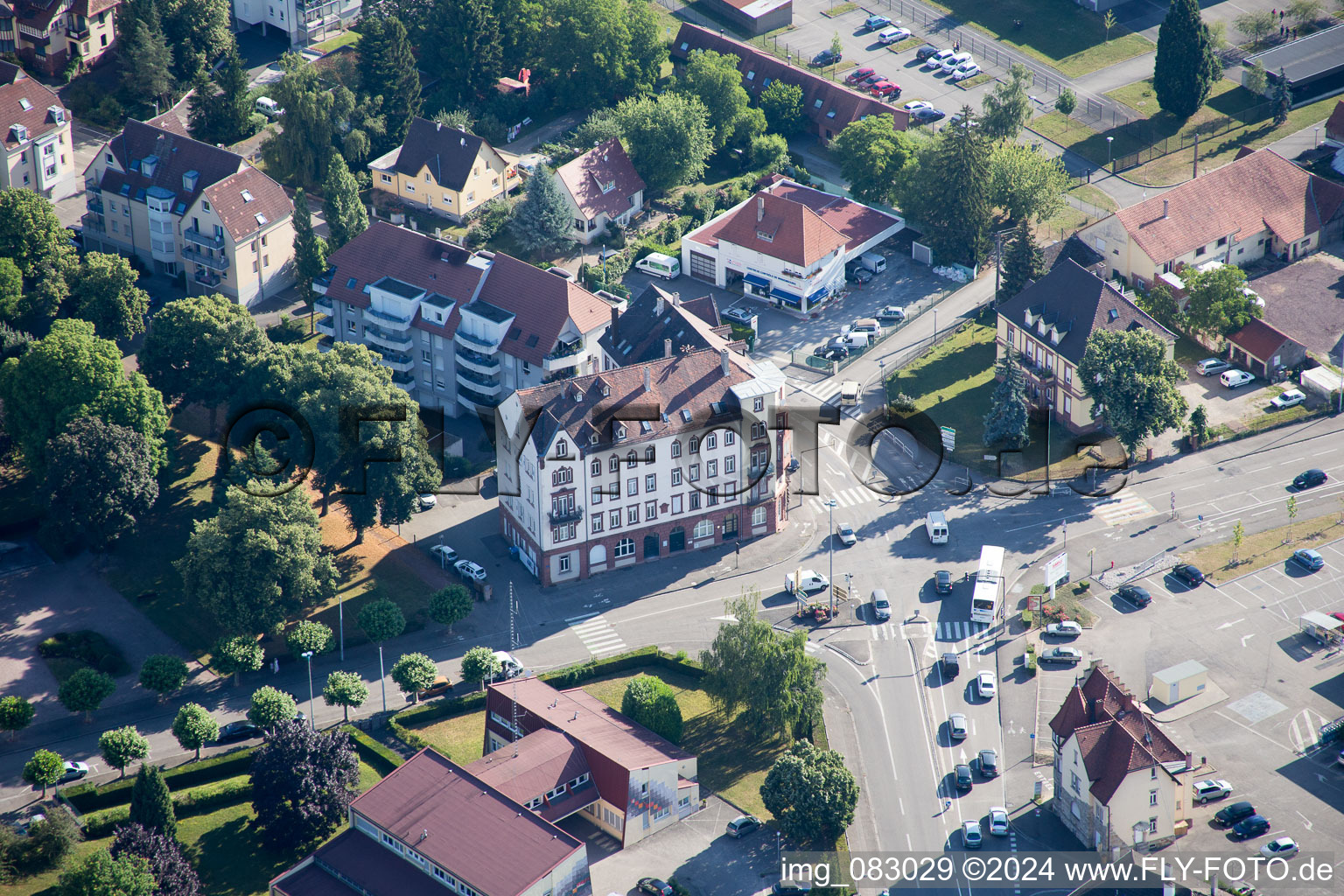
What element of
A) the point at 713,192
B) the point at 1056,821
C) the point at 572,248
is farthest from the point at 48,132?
the point at 1056,821

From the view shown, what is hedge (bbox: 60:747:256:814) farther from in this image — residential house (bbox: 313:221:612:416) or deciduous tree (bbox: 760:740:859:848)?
residential house (bbox: 313:221:612:416)

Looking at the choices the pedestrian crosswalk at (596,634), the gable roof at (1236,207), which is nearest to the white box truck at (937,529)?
the pedestrian crosswalk at (596,634)

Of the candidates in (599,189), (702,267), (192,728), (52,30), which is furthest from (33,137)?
(192,728)

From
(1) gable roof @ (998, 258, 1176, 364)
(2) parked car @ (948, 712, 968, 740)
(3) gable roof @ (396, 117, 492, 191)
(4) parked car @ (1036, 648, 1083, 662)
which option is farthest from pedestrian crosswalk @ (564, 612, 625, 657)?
(3) gable roof @ (396, 117, 492, 191)

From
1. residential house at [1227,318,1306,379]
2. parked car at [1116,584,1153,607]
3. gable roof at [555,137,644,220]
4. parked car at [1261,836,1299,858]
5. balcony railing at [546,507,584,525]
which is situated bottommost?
parked car at [1261,836,1299,858]

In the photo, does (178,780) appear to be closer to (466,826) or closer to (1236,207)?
(466,826)

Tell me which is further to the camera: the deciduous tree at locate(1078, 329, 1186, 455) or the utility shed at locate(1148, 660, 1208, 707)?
the deciduous tree at locate(1078, 329, 1186, 455)
